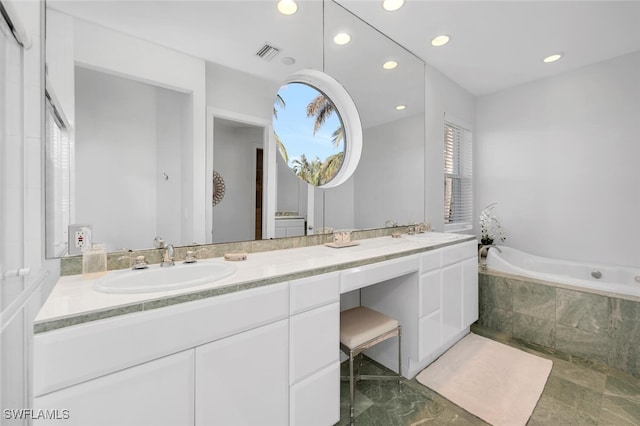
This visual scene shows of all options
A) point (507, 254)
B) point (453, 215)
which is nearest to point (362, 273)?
point (453, 215)

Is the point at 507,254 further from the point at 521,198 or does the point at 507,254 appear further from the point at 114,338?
the point at 114,338

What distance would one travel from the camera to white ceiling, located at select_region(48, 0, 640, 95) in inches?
50.8

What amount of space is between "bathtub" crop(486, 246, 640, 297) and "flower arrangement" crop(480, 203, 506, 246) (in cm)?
20

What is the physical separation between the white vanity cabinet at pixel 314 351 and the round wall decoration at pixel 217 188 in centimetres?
69

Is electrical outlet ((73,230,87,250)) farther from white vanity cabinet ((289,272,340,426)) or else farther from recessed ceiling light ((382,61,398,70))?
recessed ceiling light ((382,61,398,70))

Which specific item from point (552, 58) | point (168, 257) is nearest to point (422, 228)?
point (552, 58)

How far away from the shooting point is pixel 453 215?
329 centimetres

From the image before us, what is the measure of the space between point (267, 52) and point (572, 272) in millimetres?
3588

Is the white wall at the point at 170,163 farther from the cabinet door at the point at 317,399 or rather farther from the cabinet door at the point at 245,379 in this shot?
the cabinet door at the point at 317,399

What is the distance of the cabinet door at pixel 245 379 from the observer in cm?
90

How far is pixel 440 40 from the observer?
2.35m

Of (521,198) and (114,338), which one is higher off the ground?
(521,198)

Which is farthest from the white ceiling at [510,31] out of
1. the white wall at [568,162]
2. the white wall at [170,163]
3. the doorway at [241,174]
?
the white wall at [170,163]

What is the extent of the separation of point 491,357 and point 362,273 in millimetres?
1608
